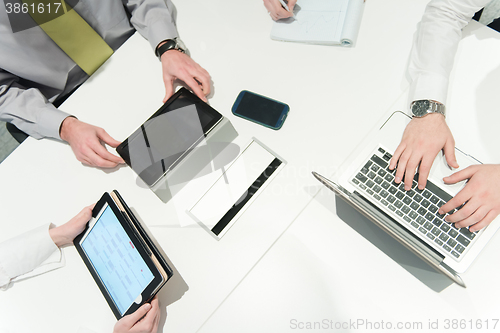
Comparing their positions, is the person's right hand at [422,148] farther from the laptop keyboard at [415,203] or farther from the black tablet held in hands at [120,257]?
the black tablet held in hands at [120,257]

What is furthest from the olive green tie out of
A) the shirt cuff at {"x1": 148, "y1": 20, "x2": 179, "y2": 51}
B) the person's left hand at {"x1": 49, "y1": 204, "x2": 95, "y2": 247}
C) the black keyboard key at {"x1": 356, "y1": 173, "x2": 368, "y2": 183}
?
the black keyboard key at {"x1": 356, "y1": 173, "x2": 368, "y2": 183}

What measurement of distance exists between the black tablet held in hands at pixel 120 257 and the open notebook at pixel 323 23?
717 millimetres

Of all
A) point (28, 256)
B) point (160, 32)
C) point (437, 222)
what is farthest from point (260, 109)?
point (28, 256)

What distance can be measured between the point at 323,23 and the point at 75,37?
825 mm

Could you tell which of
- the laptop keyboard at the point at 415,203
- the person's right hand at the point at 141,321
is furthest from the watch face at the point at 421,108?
the person's right hand at the point at 141,321

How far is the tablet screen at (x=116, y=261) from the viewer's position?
667mm

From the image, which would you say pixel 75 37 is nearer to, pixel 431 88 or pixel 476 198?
pixel 431 88

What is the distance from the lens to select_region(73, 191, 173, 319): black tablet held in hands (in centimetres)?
64

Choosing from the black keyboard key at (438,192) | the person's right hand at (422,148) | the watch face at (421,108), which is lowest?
the black keyboard key at (438,192)

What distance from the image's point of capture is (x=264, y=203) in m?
0.79

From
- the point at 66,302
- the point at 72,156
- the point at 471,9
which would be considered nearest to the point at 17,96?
the point at 72,156

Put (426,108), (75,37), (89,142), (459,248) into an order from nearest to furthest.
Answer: (459,248)
(426,108)
(89,142)
(75,37)

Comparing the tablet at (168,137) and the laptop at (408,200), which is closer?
the laptop at (408,200)

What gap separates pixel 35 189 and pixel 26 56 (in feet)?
1.38
